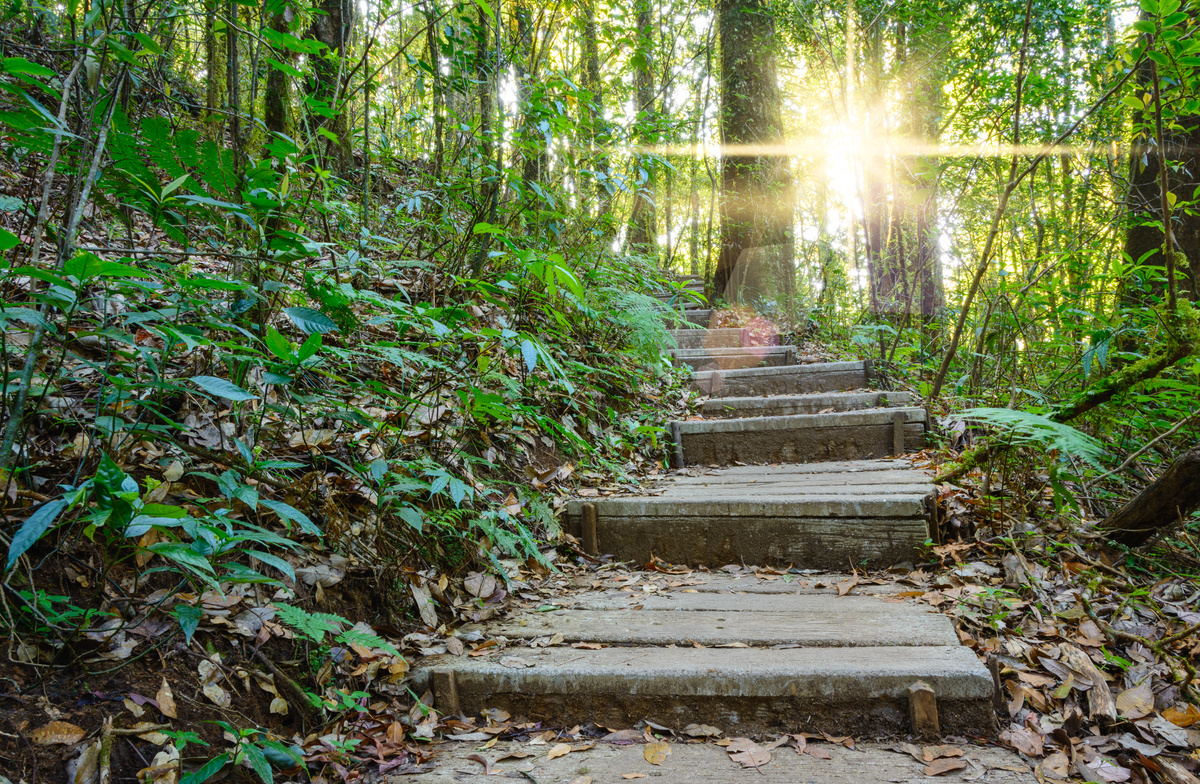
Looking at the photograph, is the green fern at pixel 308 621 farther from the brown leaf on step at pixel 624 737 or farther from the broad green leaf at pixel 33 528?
the brown leaf on step at pixel 624 737

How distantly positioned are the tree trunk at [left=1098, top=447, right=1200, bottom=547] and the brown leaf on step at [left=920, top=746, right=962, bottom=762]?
1251 mm

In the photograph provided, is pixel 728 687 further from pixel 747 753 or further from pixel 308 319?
pixel 308 319

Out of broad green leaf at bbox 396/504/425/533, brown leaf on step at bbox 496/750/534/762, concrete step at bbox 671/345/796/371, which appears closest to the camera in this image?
brown leaf on step at bbox 496/750/534/762

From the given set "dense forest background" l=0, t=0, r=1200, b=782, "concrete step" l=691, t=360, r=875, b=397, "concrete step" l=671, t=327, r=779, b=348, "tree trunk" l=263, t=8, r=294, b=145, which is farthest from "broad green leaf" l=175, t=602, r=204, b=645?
"concrete step" l=671, t=327, r=779, b=348

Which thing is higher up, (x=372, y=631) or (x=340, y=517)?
(x=340, y=517)

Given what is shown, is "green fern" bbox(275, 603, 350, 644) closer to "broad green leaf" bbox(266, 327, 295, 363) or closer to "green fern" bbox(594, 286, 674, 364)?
"broad green leaf" bbox(266, 327, 295, 363)

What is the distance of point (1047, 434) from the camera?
6.24ft

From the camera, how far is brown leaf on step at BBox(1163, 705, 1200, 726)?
140 cm

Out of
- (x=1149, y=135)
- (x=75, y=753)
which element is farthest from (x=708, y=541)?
(x=1149, y=135)

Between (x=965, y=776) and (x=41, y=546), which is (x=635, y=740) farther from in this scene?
(x=41, y=546)

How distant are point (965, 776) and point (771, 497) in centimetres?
127

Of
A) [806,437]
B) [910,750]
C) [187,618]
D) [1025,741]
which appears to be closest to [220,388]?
[187,618]

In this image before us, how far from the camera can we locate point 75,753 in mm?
1037

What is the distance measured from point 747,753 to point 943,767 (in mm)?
397
